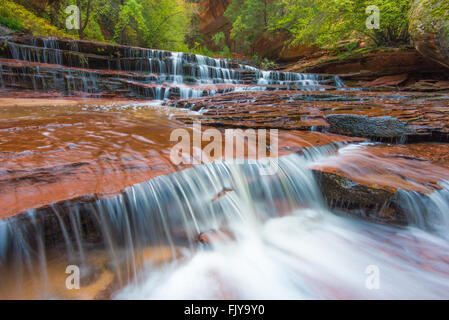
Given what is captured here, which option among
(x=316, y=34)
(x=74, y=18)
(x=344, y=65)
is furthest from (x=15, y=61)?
(x=344, y=65)

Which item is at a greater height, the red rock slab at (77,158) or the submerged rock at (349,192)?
the red rock slab at (77,158)

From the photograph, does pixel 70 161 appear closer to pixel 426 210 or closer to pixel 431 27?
pixel 426 210

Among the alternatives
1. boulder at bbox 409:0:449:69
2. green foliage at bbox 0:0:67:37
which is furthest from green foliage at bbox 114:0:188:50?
boulder at bbox 409:0:449:69

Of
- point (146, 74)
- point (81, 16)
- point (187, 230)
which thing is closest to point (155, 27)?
point (81, 16)

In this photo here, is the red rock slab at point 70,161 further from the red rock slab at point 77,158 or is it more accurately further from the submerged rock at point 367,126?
the submerged rock at point 367,126

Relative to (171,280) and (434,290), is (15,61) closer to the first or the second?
(171,280)

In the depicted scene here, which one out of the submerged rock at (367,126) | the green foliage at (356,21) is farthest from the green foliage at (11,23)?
the submerged rock at (367,126)

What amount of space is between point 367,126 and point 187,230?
367cm

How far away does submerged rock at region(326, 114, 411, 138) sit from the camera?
3.67 m

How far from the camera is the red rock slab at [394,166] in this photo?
7.69 feet

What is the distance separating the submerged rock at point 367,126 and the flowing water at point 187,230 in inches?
47.8

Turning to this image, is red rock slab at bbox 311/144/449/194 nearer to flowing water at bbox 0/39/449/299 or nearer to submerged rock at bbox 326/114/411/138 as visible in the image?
flowing water at bbox 0/39/449/299

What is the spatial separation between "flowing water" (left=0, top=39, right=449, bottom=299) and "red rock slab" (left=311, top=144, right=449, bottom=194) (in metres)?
0.09

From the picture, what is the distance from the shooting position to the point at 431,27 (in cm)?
680
